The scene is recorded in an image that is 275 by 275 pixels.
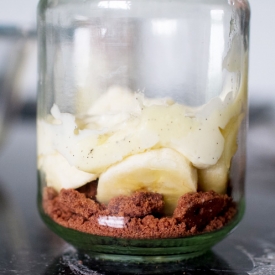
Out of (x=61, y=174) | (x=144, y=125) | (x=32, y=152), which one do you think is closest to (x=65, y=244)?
(x=61, y=174)

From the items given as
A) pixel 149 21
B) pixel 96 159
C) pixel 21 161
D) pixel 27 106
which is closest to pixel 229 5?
pixel 149 21

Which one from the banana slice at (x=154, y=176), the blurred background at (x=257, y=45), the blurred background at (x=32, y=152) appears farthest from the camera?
the blurred background at (x=257, y=45)

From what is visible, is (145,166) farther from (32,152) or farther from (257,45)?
(257,45)

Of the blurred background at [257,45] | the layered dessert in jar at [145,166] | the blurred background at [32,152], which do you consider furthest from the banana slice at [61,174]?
the blurred background at [257,45]

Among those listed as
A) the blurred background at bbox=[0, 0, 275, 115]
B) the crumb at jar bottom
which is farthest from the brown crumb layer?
the blurred background at bbox=[0, 0, 275, 115]

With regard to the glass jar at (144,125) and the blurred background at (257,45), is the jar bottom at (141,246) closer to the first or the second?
the glass jar at (144,125)

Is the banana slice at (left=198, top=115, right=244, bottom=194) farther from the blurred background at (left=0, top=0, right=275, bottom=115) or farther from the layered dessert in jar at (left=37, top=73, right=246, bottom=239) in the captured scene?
the blurred background at (left=0, top=0, right=275, bottom=115)

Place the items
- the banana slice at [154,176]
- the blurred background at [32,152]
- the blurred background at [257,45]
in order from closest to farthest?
1. the banana slice at [154,176]
2. the blurred background at [32,152]
3. the blurred background at [257,45]

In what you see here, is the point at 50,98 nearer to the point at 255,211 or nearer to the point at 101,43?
the point at 101,43
